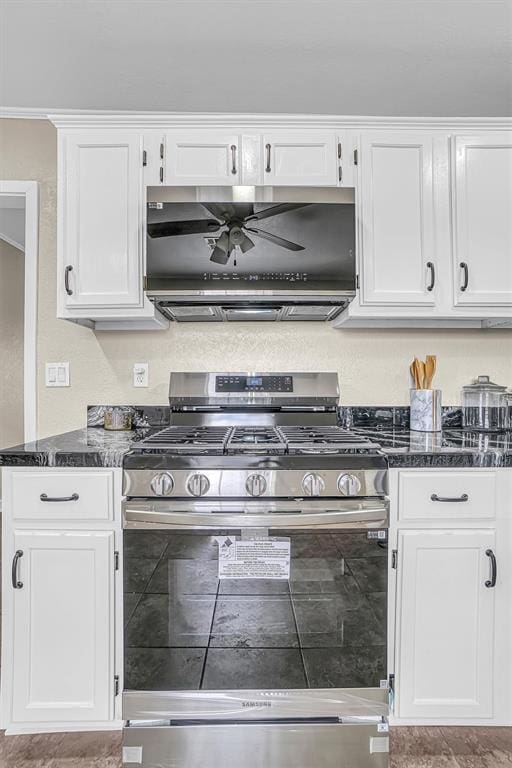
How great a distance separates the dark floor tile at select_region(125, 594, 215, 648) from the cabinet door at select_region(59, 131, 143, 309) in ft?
3.86

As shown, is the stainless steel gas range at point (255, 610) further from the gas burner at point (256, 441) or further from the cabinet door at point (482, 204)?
the cabinet door at point (482, 204)

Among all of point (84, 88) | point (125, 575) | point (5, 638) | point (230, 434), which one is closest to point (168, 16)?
point (84, 88)

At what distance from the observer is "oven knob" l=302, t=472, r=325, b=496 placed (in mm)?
1491

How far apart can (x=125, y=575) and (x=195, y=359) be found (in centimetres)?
108

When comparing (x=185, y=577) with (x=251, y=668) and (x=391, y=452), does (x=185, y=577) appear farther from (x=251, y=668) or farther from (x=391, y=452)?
(x=391, y=452)

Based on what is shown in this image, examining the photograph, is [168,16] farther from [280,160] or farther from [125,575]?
[125,575]

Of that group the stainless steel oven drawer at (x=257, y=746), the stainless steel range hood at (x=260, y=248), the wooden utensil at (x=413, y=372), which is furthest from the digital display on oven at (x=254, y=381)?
the stainless steel oven drawer at (x=257, y=746)

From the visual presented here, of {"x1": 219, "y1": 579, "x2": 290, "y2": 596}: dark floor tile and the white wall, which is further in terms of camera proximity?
the white wall

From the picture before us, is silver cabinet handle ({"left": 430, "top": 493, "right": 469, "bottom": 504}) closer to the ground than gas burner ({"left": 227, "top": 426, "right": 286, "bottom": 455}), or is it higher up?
closer to the ground

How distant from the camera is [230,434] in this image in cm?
189

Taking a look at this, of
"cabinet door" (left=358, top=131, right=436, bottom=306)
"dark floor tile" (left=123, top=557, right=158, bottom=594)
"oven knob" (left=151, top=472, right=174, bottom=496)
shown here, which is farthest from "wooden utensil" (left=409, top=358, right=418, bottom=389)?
"dark floor tile" (left=123, top=557, right=158, bottom=594)

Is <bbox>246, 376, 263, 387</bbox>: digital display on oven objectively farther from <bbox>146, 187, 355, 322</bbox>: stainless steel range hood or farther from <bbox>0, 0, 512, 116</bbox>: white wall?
<bbox>0, 0, 512, 116</bbox>: white wall

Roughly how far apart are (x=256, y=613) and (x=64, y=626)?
0.65 metres

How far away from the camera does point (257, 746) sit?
147 centimetres
